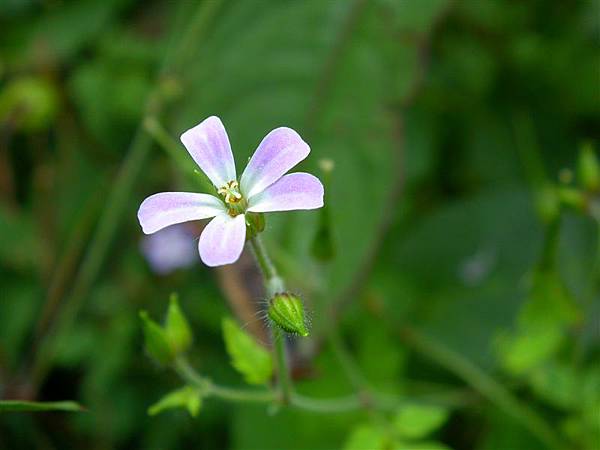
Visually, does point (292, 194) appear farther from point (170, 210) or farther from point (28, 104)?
point (28, 104)

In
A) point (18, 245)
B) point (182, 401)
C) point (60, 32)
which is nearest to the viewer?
point (182, 401)

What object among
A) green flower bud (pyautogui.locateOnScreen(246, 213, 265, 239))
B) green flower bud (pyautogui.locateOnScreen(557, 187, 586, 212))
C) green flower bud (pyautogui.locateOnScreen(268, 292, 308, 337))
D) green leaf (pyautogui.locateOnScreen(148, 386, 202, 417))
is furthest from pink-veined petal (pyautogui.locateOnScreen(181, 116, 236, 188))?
green flower bud (pyautogui.locateOnScreen(557, 187, 586, 212))

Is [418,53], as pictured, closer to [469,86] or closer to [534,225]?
[469,86]

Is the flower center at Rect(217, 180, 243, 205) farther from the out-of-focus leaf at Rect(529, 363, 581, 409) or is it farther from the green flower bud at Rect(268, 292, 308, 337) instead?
the out-of-focus leaf at Rect(529, 363, 581, 409)

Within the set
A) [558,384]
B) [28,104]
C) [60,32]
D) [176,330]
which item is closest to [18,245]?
[28,104]

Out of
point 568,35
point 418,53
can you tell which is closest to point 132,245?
point 418,53

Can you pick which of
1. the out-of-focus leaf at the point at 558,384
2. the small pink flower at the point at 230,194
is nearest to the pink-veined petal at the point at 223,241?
the small pink flower at the point at 230,194

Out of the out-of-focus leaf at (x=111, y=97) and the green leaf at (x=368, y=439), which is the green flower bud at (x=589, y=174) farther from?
the out-of-focus leaf at (x=111, y=97)
